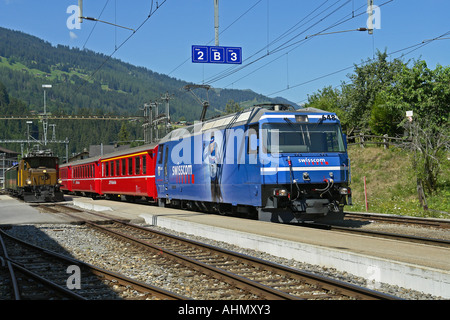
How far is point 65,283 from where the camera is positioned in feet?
27.8

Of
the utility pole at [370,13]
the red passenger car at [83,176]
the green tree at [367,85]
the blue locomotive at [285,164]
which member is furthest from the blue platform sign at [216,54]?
the green tree at [367,85]

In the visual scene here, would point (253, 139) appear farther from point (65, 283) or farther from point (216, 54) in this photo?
point (65, 283)

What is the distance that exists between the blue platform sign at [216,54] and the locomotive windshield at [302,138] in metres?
5.54

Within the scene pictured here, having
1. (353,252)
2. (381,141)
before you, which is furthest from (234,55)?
(381,141)

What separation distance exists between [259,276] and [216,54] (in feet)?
40.2

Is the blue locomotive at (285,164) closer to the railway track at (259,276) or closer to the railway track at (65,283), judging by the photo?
the railway track at (259,276)

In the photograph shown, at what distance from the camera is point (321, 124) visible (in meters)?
15.2

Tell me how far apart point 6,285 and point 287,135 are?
28.9 ft

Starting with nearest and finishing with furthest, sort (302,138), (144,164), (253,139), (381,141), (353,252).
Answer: (353,252) < (302,138) < (253,139) < (144,164) < (381,141)

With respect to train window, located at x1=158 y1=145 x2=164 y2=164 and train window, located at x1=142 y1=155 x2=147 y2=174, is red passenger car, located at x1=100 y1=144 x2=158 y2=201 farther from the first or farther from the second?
train window, located at x1=158 y1=145 x2=164 y2=164

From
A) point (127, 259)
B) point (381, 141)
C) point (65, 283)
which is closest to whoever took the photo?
point (65, 283)

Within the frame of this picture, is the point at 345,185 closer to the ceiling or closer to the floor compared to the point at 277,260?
closer to the ceiling
